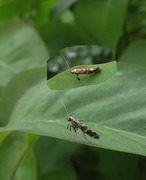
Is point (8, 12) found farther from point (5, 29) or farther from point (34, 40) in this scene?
point (34, 40)

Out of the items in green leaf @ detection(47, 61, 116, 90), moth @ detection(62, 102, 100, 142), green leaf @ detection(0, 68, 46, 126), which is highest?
green leaf @ detection(0, 68, 46, 126)

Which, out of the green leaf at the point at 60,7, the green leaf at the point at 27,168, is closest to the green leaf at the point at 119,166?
the green leaf at the point at 27,168

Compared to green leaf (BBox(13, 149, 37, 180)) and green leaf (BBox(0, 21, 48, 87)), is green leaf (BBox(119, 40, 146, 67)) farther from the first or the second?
green leaf (BBox(13, 149, 37, 180))

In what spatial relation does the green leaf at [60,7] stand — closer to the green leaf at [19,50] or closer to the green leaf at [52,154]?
the green leaf at [19,50]

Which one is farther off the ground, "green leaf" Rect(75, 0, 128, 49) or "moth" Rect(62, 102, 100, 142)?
"green leaf" Rect(75, 0, 128, 49)

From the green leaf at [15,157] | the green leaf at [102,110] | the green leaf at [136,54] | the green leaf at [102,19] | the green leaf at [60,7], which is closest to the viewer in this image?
the green leaf at [102,110]

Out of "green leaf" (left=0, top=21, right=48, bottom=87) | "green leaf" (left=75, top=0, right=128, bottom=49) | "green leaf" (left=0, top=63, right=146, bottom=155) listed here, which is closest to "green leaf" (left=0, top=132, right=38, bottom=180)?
"green leaf" (left=0, top=63, right=146, bottom=155)

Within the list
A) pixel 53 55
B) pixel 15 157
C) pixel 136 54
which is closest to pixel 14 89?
pixel 15 157
